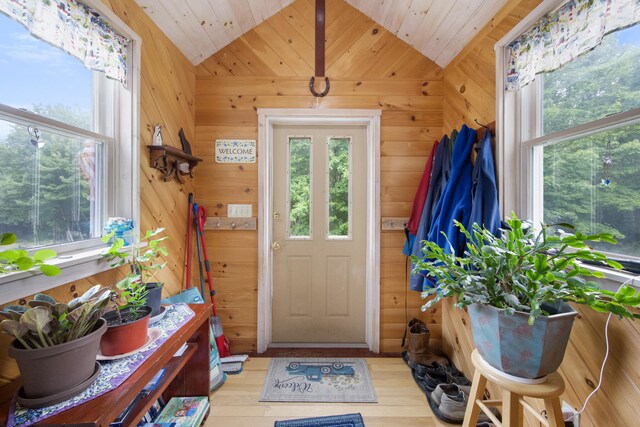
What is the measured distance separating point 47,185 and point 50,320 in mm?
723

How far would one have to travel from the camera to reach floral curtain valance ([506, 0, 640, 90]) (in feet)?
3.34

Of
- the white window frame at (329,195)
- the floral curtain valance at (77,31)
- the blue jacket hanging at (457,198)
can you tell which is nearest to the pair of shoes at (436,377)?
Result: the blue jacket hanging at (457,198)

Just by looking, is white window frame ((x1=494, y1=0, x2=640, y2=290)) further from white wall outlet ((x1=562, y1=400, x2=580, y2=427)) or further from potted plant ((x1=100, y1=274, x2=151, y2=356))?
potted plant ((x1=100, y1=274, x2=151, y2=356))

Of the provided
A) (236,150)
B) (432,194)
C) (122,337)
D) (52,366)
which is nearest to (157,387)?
(122,337)

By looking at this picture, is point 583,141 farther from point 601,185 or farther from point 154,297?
point 154,297

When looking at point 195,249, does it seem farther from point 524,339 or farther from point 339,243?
point 524,339

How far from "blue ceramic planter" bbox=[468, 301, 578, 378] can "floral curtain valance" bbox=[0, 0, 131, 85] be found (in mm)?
1884

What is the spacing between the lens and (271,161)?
231 centimetres

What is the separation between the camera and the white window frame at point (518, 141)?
1478 mm

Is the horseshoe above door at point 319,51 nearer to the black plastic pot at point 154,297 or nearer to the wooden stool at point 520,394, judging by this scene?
the black plastic pot at point 154,297

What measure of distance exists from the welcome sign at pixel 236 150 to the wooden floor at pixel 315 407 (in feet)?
5.25

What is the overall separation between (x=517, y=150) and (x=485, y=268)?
945mm

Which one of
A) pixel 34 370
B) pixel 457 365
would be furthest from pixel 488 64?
pixel 34 370

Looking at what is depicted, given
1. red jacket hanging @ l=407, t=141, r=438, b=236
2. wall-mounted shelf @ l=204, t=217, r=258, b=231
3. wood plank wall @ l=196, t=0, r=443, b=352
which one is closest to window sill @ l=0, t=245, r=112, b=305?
wall-mounted shelf @ l=204, t=217, r=258, b=231
